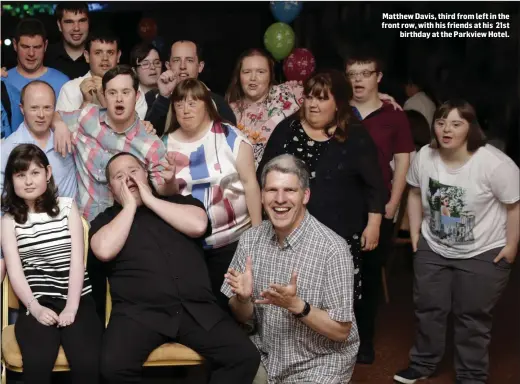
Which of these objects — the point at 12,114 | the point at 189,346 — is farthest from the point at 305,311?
the point at 12,114

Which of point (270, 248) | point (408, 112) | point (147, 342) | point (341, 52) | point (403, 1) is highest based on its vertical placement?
point (403, 1)

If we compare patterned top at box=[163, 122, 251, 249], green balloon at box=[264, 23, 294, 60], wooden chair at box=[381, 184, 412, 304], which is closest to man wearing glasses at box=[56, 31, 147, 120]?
patterned top at box=[163, 122, 251, 249]

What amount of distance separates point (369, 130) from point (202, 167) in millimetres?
739

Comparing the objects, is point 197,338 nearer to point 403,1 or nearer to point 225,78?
point 225,78

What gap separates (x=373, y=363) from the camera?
3.42m

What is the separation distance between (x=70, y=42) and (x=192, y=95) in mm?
589

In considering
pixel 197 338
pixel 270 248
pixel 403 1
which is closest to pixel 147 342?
pixel 197 338

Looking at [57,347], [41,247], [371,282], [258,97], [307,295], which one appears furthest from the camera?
[371,282]

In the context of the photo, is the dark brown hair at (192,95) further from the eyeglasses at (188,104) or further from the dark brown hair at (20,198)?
the dark brown hair at (20,198)

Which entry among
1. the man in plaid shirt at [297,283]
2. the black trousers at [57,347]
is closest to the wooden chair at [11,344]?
the black trousers at [57,347]

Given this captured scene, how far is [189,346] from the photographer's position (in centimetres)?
295

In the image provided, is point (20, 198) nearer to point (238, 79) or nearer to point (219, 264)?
point (219, 264)

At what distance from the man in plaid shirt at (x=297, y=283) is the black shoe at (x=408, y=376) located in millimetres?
608

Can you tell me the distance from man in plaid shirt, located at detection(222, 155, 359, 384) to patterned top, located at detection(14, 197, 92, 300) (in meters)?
0.73
